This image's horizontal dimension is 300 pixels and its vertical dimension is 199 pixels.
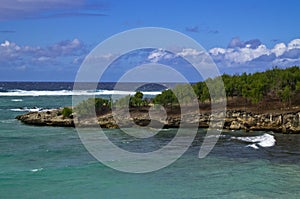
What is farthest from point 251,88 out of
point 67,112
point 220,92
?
point 67,112

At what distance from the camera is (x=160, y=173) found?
102 feet

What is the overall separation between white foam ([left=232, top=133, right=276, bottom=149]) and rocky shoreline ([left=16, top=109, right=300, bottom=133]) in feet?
13.9

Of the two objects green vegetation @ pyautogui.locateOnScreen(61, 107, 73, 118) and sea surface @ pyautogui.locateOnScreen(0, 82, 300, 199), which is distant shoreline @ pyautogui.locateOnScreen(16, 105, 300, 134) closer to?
green vegetation @ pyautogui.locateOnScreen(61, 107, 73, 118)

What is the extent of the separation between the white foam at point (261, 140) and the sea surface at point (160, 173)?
100 millimetres

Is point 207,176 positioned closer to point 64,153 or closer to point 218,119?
point 64,153

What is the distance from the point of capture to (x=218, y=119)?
58.5 meters

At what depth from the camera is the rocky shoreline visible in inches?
2114

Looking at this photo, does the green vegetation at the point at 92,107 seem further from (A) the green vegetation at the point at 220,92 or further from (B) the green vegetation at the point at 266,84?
(B) the green vegetation at the point at 266,84

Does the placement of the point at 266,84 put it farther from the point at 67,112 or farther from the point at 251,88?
the point at 67,112

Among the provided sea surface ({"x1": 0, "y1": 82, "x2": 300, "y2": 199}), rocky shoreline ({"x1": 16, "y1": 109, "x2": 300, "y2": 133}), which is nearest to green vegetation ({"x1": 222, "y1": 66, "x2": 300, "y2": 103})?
rocky shoreline ({"x1": 16, "y1": 109, "x2": 300, "y2": 133})

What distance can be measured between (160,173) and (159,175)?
0.66 meters

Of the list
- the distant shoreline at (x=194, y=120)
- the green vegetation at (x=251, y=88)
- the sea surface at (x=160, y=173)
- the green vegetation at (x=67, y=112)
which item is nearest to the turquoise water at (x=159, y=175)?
the sea surface at (x=160, y=173)

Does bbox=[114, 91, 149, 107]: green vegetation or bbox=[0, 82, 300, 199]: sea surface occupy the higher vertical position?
bbox=[114, 91, 149, 107]: green vegetation

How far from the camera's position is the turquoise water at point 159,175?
26141 mm
